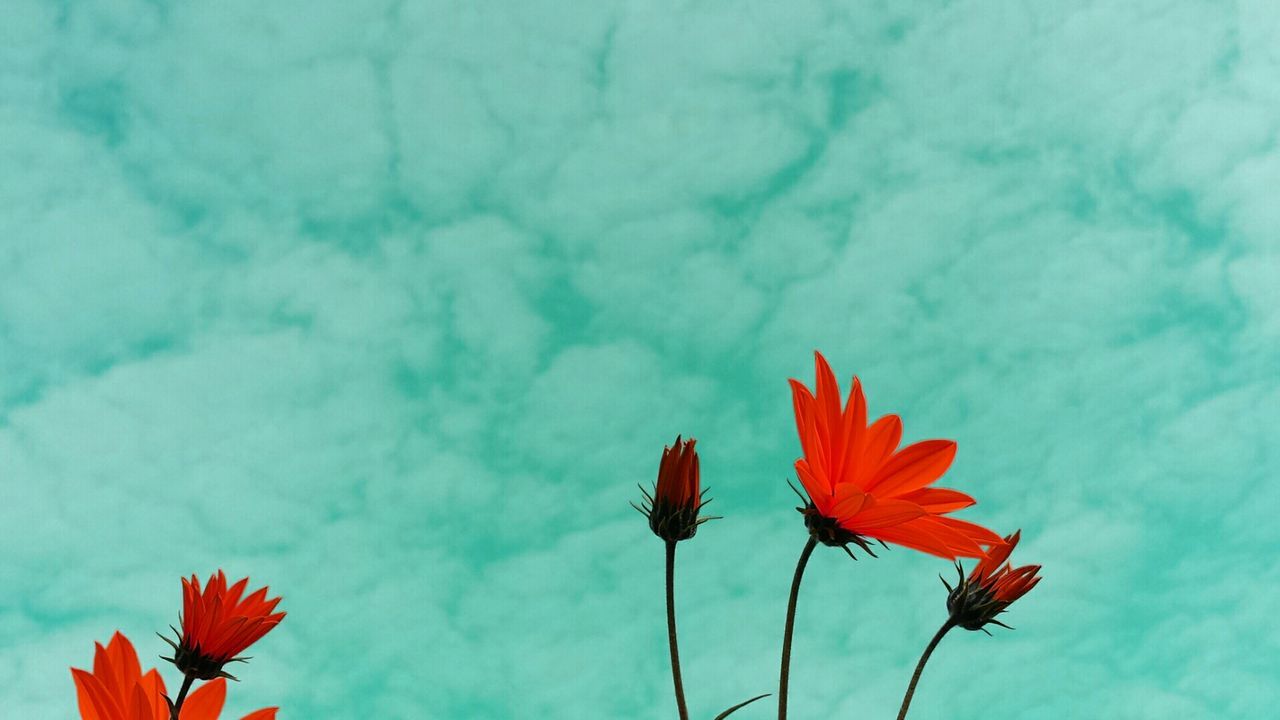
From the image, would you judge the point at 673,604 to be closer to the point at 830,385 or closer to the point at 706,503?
the point at 706,503

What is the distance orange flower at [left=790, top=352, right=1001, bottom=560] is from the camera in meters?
3.10

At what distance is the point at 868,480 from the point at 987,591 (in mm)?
771

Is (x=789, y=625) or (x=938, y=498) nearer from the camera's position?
(x=789, y=625)

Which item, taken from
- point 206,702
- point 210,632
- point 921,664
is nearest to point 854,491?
point 921,664

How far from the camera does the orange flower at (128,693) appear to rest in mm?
2461

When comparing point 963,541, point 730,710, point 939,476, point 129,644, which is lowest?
point 730,710

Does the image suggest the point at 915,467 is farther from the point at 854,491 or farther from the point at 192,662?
the point at 192,662

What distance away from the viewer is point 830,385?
3229 mm

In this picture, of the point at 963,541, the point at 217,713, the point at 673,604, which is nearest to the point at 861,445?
the point at 963,541

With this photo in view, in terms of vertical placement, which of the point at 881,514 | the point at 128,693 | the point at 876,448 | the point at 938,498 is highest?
the point at 876,448

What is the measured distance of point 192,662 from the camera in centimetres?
384

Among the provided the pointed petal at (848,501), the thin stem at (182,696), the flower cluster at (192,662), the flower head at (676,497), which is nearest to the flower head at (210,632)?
the flower cluster at (192,662)

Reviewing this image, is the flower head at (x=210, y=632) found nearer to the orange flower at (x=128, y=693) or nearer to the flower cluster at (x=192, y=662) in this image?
the flower cluster at (x=192, y=662)

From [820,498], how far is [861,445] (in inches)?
9.9
